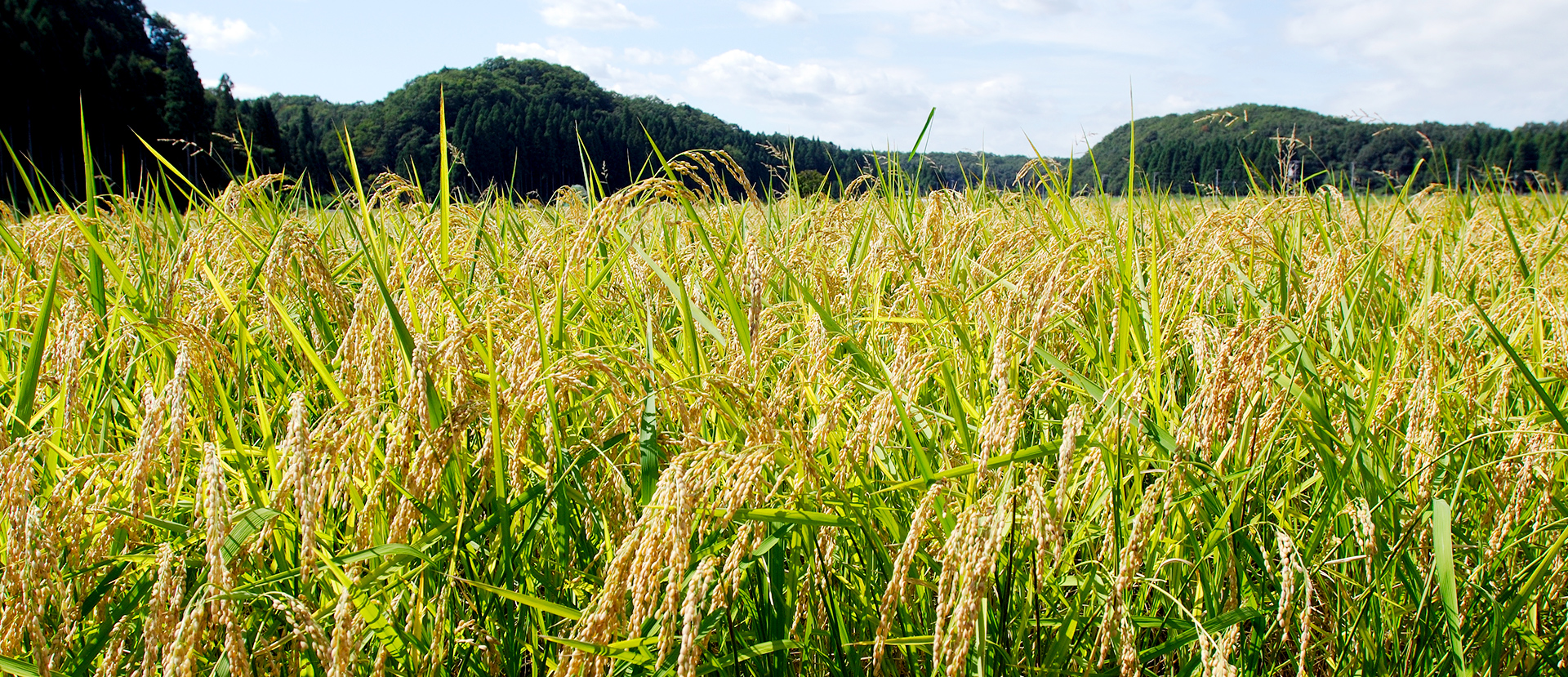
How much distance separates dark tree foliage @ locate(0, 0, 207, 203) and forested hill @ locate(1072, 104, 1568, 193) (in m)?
38.6

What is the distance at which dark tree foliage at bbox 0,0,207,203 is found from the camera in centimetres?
3488

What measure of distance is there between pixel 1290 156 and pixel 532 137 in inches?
742

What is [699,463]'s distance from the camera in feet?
3.56

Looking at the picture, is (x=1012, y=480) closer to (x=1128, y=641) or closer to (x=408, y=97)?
(x=1128, y=641)

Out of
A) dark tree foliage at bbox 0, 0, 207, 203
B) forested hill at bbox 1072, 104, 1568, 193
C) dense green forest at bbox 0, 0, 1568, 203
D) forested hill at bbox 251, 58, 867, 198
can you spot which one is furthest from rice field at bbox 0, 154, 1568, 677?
dark tree foliage at bbox 0, 0, 207, 203

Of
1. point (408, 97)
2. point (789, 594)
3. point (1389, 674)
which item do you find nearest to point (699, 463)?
point (789, 594)

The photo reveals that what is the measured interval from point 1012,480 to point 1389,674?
32.6 inches

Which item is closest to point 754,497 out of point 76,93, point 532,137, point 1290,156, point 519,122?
point 1290,156

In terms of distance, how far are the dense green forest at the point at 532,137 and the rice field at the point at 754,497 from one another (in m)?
0.70

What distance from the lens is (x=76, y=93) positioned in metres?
36.2

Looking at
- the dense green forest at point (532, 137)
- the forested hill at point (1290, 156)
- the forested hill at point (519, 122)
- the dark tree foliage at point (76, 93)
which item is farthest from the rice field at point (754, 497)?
the dark tree foliage at point (76, 93)

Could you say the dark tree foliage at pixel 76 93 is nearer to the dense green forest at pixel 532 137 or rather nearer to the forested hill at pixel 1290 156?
the dense green forest at pixel 532 137

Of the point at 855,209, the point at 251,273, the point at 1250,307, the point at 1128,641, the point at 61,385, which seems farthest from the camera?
the point at 855,209

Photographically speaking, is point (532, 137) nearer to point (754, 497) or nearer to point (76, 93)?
point (754, 497)
